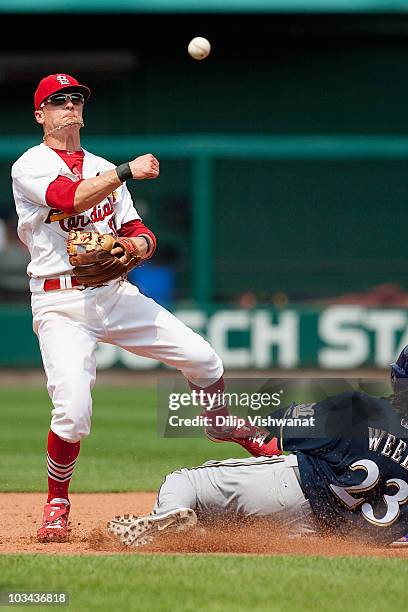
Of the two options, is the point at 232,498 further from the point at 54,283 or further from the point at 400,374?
the point at 54,283

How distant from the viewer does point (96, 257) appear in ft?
16.1

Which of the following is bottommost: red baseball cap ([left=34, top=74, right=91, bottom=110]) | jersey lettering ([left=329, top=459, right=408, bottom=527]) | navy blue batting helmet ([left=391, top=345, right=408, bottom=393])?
jersey lettering ([left=329, top=459, right=408, bottom=527])

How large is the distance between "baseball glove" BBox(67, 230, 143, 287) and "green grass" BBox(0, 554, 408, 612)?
1.20 metres

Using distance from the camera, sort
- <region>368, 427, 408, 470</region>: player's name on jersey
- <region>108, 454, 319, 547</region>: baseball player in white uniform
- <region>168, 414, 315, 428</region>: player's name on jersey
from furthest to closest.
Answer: <region>168, 414, 315, 428</region>: player's name on jersey → <region>108, 454, 319, 547</region>: baseball player in white uniform → <region>368, 427, 408, 470</region>: player's name on jersey

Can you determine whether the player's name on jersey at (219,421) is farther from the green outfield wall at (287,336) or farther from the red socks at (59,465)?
the green outfield wall at (287,336)

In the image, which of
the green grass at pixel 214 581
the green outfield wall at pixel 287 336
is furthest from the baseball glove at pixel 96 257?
Result: the green outfield wall at pixel 287 336

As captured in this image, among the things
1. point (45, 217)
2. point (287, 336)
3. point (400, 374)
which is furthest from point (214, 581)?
point (287, 336)

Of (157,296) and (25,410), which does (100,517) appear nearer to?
(25,410)

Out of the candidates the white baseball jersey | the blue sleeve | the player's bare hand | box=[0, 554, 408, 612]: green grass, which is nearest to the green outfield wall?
the white baseball jersey

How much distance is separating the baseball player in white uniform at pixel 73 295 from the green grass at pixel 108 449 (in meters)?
1.59

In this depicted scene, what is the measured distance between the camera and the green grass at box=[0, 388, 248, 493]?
6824 millimetres

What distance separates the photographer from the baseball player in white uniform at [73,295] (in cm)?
485

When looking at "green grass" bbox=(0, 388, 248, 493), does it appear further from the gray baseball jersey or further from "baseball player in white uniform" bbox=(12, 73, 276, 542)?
the gray baseball jersey

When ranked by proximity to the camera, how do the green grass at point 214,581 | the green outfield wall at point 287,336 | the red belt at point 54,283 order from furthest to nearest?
the green outfield wall at point 287,336
the red belt at point 54,283
the green grass at point 214,581
